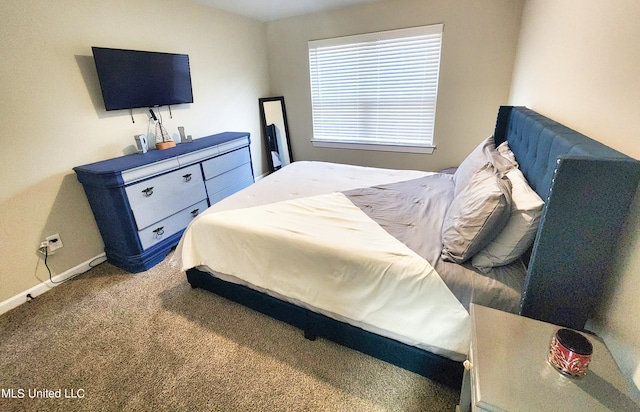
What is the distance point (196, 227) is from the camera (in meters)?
1.88

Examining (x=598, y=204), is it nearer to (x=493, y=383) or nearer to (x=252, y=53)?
(x=493, y=383)

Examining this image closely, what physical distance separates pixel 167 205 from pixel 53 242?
84cm

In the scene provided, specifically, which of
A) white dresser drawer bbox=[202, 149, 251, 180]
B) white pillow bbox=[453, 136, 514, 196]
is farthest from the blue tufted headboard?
white dresser drawer bbox=[202, 149, 251, 180]

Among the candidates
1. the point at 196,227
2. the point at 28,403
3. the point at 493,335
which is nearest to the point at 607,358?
the point at 493,335

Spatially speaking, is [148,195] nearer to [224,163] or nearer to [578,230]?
A: [224,163]

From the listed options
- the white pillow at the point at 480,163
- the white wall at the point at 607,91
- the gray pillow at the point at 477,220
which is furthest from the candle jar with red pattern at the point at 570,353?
the white pillow at the point at 480,163

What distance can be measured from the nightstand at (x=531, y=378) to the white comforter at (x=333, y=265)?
1.07ft

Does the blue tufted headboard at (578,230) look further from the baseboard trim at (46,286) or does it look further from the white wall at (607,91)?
the baseboard trim at (46,286)

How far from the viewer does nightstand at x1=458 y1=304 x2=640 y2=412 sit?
74 centimetres

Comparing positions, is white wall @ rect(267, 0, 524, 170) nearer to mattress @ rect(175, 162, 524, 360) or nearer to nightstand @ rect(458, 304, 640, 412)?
mattress @ rect(175, 162, 524, 360)

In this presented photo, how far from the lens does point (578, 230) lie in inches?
36.3

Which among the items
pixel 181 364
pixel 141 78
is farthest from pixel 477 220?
pixel 141 78

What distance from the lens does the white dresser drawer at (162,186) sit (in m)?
2.30

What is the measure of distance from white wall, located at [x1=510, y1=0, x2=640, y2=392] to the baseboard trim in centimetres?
333
